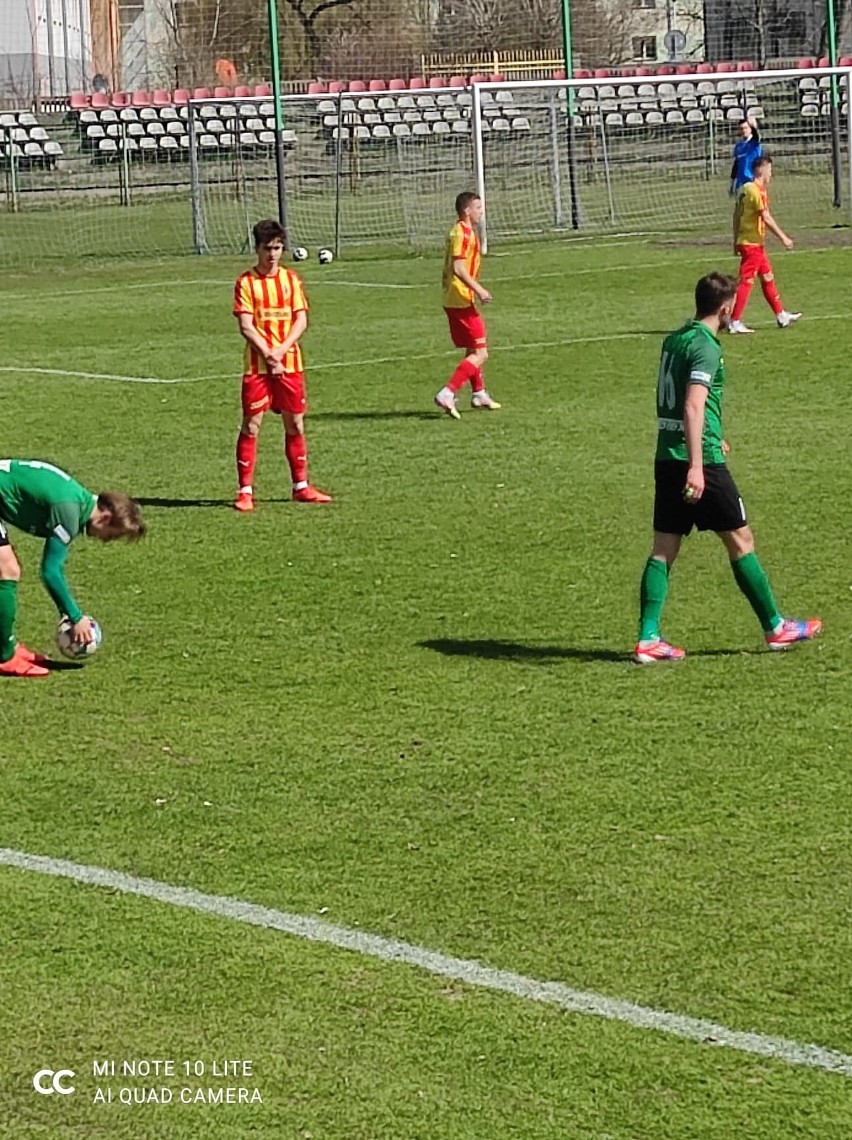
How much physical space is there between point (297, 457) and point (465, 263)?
11.2ft

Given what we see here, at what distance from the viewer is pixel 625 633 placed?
9.84m

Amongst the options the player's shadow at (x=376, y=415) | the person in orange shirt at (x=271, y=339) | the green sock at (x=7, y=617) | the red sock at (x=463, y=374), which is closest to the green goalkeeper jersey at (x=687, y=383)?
the green sock at (x=7, y=617)

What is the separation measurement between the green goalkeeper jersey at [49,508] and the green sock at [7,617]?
0.28 metres

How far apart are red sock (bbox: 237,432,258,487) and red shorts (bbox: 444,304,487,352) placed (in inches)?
135

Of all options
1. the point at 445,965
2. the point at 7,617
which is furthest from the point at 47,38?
the point at 445,965

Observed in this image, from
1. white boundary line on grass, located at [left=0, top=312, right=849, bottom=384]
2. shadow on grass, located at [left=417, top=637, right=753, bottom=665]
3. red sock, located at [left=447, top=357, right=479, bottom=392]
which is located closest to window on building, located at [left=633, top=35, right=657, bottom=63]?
white boundary line on grass, located at [left=0, top=312, right=849, bottom=384]

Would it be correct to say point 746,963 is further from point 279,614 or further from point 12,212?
point 12,212

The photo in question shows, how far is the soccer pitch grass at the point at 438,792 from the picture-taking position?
532 cm

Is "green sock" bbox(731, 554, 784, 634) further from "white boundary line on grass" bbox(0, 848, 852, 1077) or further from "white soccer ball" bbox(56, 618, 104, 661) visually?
"white boundary line on grass" bbox(0, 848, 852, 1077)

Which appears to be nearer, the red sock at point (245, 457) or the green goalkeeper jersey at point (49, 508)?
the green goalkeeper jersey at point (49, 508)

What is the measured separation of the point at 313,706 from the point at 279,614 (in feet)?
5.73

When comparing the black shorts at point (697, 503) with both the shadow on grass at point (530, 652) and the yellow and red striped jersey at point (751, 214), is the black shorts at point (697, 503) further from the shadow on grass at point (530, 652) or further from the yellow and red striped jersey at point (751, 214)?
the yellow and red striped jersey at point (751, 214)

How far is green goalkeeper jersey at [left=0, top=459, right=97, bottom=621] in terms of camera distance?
8.85 meters

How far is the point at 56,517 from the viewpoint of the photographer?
8859 millimetres
